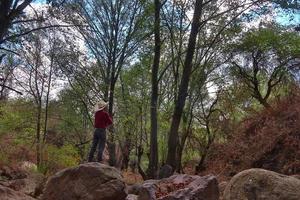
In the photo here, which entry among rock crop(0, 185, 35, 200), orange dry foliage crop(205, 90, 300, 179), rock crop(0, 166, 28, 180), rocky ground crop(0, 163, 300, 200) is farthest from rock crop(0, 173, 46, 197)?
orange dry foliage crop(205, 90, 300, 179)

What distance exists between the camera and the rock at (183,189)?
8.75m

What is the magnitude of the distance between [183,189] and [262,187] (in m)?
1.43

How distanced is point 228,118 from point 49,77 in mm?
11887

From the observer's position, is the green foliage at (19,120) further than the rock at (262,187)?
Yes

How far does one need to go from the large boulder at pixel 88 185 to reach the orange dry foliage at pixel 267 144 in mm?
6475

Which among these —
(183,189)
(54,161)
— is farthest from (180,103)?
(183,189)

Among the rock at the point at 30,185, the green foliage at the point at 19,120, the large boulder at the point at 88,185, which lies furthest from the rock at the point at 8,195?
the green foliage at the point at 19,120

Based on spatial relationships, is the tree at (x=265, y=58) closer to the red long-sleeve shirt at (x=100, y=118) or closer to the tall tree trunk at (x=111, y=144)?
the tall tree trunk at (x=111, y=144)

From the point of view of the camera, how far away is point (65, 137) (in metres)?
40.1

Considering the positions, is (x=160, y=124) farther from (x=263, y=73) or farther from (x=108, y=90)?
(x=263, y=73)

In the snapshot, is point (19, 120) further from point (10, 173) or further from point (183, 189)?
point (183, 189)

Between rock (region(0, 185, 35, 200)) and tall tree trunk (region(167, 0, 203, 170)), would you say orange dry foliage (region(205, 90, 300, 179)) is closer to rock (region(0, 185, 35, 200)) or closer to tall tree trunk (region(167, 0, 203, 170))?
tall tree trunk (region(167, 0, 203, 170))

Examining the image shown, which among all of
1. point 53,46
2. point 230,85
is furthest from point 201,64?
point 53,46

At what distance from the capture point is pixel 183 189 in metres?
8.95
